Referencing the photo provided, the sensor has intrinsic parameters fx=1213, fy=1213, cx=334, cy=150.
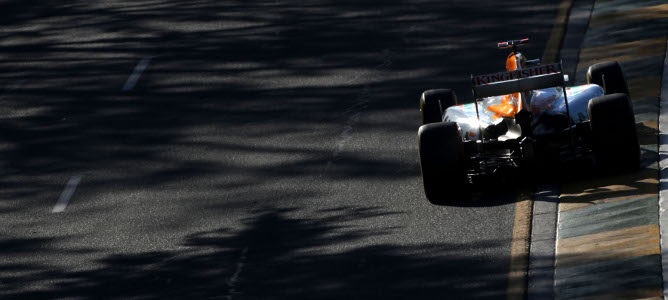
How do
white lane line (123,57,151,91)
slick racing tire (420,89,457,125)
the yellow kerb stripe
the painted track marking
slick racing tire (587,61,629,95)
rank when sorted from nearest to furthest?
the painted track marking < the yellow kerb stripe < slick racing tire (587,61,629,95) < slick racing tire (420,89,457,125) < white lane line (123,57,151,91)

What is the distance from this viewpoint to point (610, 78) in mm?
12109

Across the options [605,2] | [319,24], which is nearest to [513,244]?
[605,2]

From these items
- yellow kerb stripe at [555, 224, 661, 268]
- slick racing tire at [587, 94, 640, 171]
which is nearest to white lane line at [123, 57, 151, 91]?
slick racing tire at [587, 94, 640, 171]

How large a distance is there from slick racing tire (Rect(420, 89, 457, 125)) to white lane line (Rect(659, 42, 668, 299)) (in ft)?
7.00

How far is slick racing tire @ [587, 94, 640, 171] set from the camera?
420 inches

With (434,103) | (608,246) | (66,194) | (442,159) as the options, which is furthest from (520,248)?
(66,194)

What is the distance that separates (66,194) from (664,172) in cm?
634

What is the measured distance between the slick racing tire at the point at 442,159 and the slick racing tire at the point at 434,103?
1401mm

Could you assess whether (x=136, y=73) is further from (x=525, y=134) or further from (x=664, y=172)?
(x=664, y=172)

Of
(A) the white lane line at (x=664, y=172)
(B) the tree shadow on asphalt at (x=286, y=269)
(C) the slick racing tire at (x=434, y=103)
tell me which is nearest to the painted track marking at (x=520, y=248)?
(B) the tree shadow on asphalt at (x=286, y=269)

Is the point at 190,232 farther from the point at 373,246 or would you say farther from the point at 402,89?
the point at 402,89

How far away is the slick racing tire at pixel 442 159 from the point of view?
10891mm

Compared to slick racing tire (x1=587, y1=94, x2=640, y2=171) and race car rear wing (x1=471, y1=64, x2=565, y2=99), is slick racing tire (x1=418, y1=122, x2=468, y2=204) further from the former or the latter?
slick racing tire (x1=587, y1=94, x2=640, y2=171)

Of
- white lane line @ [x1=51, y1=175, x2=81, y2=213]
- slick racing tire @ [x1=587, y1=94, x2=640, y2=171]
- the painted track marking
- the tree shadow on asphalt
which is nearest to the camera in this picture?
the painted track marking
